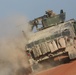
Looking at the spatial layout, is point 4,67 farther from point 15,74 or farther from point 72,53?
point 72,53

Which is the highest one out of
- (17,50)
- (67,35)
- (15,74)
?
(67,35)

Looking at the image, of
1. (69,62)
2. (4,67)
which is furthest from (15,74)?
(69,62)

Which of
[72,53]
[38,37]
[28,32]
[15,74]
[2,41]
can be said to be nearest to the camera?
[72,53]

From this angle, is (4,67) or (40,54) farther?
(4,67)

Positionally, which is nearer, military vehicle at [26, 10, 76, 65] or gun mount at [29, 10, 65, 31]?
military vehicle at [26, 10, 76, 65]

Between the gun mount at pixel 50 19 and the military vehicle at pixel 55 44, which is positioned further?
the gun mount at pixel 50 19

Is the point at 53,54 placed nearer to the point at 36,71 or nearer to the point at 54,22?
the point at 36,71

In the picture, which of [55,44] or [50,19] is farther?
[50,19]

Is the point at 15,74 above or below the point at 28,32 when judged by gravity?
below

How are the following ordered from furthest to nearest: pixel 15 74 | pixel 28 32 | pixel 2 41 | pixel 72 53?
pixel 2 41
pixel 28 32
pixel 15 74
pixel 72 53

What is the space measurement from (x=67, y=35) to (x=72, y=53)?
86cm

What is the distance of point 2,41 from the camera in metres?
18.2

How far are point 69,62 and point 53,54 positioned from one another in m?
0.88

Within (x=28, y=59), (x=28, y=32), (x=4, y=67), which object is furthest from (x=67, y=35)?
(x=4, y=67)
